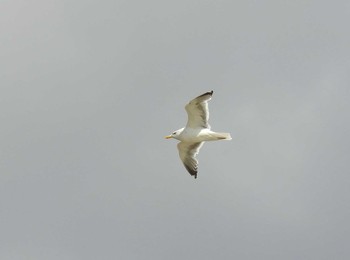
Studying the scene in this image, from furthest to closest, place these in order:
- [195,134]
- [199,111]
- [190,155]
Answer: [190,155] → [195,134] → [199,111]

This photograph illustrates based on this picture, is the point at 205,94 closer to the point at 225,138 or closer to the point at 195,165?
the point at 225,138

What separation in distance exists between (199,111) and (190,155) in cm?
464

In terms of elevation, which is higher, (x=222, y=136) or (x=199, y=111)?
(x=199, y=111)

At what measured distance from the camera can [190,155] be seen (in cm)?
5675

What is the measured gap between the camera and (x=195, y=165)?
2239 inches

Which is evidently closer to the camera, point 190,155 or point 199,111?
point 199,111

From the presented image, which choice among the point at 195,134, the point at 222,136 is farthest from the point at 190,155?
the point at 222,136

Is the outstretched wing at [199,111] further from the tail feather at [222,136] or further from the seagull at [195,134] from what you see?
the tail feather at [222,136]

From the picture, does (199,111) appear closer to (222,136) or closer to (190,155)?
(222,136)

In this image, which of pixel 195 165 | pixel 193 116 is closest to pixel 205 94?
pixel 193 116

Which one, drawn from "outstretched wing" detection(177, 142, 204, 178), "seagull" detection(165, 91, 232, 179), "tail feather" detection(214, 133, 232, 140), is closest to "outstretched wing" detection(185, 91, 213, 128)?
"seagull" detection(165, 91, 232, 179)

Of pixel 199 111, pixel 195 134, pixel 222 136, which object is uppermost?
pixel 199 111

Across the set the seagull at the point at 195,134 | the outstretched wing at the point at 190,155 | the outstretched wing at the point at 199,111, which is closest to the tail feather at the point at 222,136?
the seagull at the point at 195,134

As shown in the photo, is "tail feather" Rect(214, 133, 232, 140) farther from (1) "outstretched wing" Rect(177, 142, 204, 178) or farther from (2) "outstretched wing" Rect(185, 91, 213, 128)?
(1) "outstretched wing" Rect(177, 142, 204, 178)
